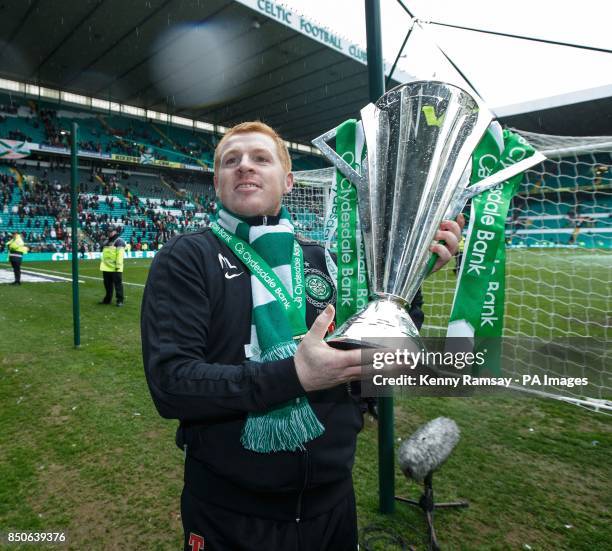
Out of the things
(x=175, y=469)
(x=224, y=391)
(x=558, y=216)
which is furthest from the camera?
(x=558, y=216)

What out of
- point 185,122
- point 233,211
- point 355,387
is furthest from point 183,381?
point 185,122

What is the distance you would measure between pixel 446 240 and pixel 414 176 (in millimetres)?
203

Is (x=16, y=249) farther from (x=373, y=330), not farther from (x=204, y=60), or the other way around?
(x=204, y=60)

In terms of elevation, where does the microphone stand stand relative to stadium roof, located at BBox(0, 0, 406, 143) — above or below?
below

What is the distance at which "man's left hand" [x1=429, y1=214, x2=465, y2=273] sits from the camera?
1.14 m

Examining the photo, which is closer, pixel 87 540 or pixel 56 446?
pixel 87 540

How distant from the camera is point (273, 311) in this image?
115 centimetres

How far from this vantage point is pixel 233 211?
1305 millimetres

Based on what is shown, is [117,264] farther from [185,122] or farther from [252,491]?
[185,122]

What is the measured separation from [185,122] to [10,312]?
31.5m

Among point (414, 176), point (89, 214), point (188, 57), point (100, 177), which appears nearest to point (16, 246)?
point (414, 176)

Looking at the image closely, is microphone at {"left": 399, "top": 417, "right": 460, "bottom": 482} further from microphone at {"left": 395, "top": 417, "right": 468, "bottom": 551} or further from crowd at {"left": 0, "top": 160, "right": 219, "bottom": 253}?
crowd at {"left": 0, "top": 160, "right": 219, "bottom": 253}

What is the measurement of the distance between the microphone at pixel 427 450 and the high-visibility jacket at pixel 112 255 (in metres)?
7.43

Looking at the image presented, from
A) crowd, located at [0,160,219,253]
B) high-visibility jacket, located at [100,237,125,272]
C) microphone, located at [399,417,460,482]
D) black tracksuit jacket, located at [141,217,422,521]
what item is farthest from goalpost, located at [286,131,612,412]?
crowd, located at [0,160,219,253]
